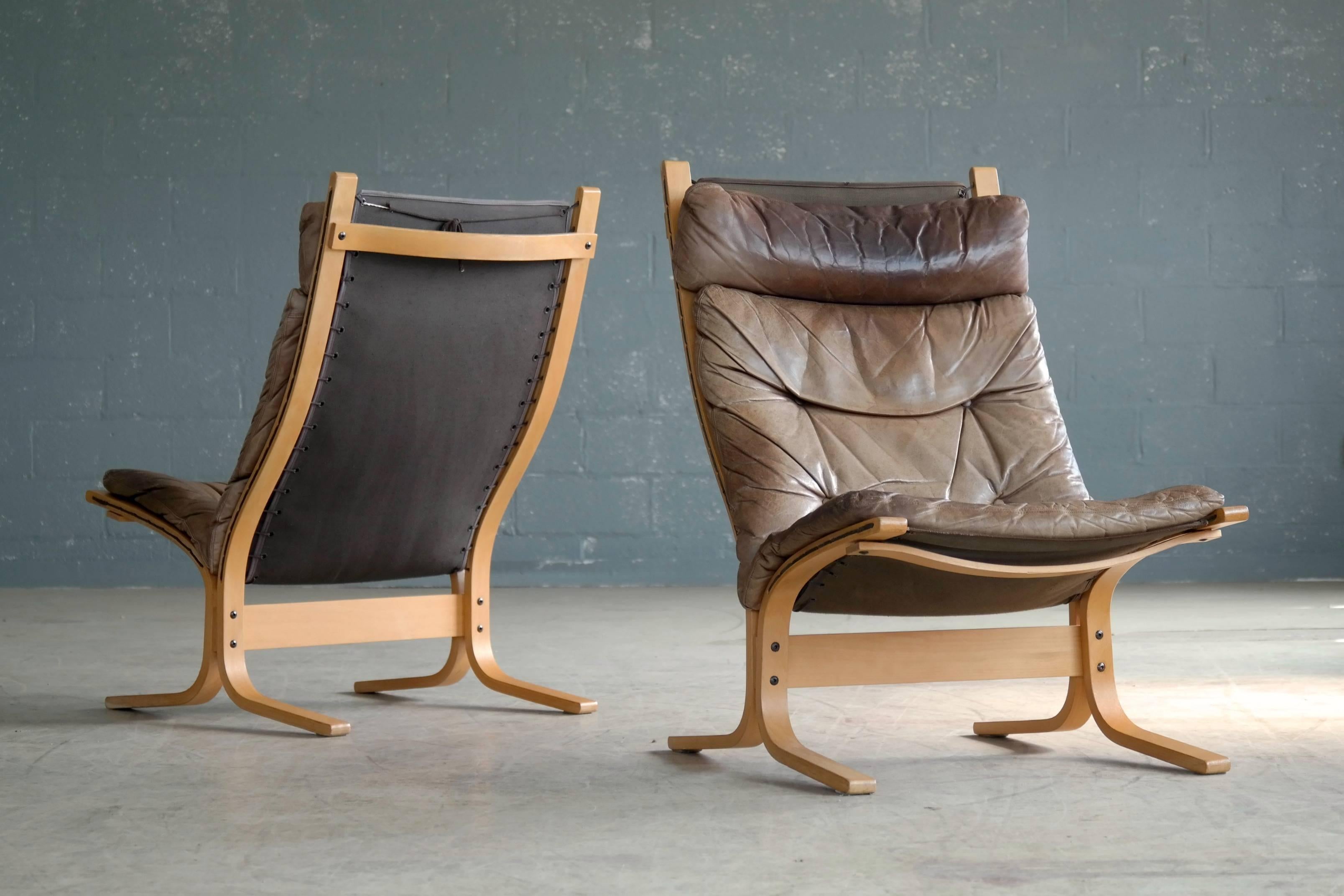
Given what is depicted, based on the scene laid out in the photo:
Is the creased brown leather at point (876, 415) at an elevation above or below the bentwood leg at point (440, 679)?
above

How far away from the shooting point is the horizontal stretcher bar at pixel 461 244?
2350mm

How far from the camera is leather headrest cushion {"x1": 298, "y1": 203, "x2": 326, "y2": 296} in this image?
239 cm

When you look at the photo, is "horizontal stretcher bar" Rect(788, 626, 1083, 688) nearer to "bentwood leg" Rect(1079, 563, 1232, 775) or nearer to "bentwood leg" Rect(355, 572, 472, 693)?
"bentwood leg" Rect(1079, 563, 1232, 775)

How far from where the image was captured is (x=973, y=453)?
2412 mm

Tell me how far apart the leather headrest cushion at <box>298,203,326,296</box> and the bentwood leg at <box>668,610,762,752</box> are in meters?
0.95

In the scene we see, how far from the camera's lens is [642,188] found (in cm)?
489

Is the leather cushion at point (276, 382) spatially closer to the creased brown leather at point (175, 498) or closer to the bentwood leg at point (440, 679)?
the creased brown leather at point (175, 498)

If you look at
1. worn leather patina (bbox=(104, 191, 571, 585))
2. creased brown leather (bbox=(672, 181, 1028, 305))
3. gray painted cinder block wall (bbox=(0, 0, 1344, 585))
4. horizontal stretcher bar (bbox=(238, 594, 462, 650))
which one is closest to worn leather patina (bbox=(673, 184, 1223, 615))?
creased brown leather (bbox=(672, 181, 1028, 305))

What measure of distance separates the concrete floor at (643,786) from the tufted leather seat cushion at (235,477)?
0.35 m

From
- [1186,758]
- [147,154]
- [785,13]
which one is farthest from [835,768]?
[147,154]

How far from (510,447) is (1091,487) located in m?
2.81

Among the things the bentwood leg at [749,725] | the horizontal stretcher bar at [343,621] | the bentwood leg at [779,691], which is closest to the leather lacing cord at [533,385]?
the horizontal stretcher bar at [343,621]

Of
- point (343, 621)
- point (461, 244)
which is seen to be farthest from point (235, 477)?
point (461, 244)

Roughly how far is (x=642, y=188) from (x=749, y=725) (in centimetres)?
302
